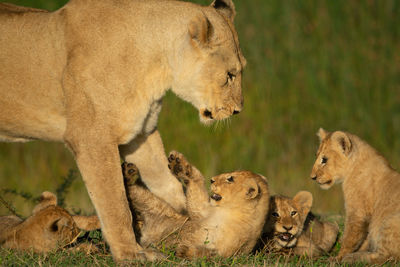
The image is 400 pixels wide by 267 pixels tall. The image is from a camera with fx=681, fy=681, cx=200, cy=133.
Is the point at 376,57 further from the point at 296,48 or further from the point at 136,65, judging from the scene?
the point at 136,65

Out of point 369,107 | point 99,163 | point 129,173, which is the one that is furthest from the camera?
point 369,107

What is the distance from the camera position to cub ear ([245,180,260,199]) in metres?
5.24

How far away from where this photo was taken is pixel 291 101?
460 inches

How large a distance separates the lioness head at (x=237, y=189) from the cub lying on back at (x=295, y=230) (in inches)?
15.2

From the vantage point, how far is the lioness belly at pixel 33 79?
541 centimetres

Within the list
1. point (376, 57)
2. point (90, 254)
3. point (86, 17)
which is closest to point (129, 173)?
point (90, 254)

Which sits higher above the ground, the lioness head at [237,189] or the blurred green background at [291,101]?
the lioness head at [237,189]

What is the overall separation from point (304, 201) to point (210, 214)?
1.00 meters

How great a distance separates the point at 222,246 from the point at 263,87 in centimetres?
692

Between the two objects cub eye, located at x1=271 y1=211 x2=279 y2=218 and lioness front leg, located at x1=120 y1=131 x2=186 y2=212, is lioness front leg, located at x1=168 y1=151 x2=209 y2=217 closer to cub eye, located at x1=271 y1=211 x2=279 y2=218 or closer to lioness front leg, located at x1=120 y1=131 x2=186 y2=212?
lioness front leg, located at x1=120 y1=131 x2=186 y2=212

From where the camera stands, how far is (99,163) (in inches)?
200

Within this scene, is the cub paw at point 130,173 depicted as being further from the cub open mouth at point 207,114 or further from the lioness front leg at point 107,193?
the cub open mouth at point 207,114

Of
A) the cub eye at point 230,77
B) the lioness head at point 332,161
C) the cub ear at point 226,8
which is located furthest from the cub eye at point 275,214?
the cub ear at point 226,8

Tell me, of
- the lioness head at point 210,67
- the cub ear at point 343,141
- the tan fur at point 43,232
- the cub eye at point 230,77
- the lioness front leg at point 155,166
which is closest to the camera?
the tan fur at point 43,232
